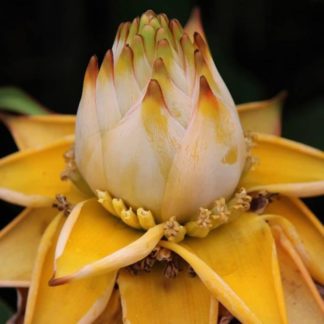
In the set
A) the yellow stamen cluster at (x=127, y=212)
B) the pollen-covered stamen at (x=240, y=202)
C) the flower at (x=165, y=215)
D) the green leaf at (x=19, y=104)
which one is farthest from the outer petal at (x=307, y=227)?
the green leaf at (x=19, y=104)

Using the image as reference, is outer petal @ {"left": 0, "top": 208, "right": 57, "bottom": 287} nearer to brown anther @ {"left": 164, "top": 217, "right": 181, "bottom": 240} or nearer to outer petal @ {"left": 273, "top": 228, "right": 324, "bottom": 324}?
brown anther @ {"left": 164, "top": 217, "right": 181, "bottom": 240}

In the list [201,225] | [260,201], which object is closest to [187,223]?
[201,225]

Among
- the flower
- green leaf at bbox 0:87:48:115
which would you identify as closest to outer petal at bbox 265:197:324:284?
the flower

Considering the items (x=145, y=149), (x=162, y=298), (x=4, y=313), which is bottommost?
(x=4, y=313)

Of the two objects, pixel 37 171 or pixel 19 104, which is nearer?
pixel 37 171

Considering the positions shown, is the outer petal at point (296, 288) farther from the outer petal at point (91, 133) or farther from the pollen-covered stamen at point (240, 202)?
the outer petal at point (91, 133)

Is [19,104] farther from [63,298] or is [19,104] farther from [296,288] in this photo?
[296,288]

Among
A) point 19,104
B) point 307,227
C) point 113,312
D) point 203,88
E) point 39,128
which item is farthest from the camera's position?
point 19,104
